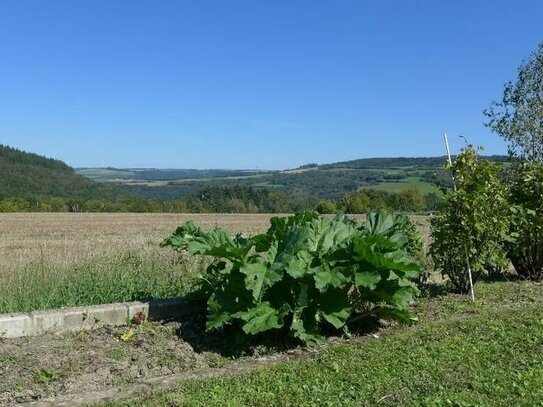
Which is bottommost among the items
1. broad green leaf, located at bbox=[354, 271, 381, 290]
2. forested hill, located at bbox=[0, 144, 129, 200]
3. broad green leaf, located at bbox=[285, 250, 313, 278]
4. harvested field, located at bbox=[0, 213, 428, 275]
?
harvested field, located at bbox=[0, 213, 428, 275]

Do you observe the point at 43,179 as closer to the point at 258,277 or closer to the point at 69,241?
the point at 69,241

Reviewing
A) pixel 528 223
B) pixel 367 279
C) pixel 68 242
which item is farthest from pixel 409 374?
pixel 68 242

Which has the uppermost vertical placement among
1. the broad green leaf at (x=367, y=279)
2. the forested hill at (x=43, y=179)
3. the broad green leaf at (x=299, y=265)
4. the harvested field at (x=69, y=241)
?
the forested hill at (x=43, y=179)

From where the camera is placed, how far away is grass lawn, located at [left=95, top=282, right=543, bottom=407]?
3.97 meters

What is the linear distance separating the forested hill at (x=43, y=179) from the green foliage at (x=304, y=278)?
89863mm

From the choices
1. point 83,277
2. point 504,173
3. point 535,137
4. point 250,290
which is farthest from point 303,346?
point 535,137

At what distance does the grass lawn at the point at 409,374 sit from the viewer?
3975mm

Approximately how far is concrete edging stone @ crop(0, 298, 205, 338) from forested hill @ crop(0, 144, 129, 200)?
292ft

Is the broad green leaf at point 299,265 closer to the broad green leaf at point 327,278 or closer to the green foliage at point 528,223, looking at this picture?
the broad green leaf at point 327,278

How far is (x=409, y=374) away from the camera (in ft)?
14.7

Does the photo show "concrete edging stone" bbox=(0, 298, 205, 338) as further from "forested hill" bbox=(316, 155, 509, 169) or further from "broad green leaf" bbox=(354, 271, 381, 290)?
"forested hill" bbox=(316, 155, 509, 169)

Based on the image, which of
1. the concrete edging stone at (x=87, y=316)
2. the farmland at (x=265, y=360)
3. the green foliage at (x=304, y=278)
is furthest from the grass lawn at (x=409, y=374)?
the concrete edging stone at (x=87, y=316)

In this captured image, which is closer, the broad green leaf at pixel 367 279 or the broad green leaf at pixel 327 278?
the broad green leaf at pixel 327 278

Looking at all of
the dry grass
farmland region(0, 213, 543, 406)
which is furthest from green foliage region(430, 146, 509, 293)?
the dry grass
